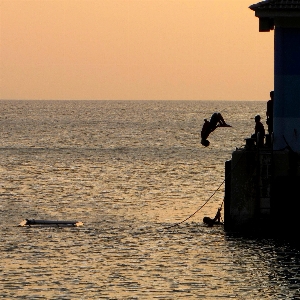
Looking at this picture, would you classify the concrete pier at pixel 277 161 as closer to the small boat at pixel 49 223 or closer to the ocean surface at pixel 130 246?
the ocean surface at pixel 130 246

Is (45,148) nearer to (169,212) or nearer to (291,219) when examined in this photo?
(169,212)

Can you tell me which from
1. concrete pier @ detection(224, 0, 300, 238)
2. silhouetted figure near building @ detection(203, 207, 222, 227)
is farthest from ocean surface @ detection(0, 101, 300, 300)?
concrete pier @ detection(224, 0, 300, 238)

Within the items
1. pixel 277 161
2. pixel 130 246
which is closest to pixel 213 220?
pixel 130 246

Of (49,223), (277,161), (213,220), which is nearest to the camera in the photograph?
(277,161)

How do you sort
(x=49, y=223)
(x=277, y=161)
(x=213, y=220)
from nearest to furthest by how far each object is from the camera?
1. (x=277, y=161)
2. (x=213, y=220)
3. (x=49, y=223)

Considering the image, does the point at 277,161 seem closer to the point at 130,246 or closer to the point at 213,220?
the point at 130,246

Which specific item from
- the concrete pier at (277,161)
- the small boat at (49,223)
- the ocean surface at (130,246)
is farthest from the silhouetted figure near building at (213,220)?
the concrete pier at (277,161)

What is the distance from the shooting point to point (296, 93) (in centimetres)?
3744

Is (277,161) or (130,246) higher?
(277,161)

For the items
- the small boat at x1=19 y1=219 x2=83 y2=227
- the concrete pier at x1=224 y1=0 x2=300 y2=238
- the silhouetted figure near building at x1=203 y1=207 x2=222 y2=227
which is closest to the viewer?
the concrete pier at x1=224 y1=0 x2=300 y2=238

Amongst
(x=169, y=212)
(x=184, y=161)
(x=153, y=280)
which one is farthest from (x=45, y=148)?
(x=153, y=280)

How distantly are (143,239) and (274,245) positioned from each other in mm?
5159

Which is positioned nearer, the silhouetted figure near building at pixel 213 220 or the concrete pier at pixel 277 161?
the concrete pier at pixel 277 161

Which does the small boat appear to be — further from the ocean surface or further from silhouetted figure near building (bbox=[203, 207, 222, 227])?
silhouetted figure near building (bbox=[203, 207, 222, 227])
